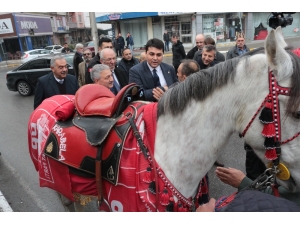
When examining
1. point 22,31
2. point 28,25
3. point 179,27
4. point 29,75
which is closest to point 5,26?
point 22,31

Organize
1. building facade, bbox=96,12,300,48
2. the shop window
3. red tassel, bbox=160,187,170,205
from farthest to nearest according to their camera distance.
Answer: the shop window < building facade, bbox=96,12,300,48 < red tassel, bbox=160,187,170,205

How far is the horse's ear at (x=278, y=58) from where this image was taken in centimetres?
111

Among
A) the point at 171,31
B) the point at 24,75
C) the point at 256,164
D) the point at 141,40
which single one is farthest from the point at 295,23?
the point at 256,164

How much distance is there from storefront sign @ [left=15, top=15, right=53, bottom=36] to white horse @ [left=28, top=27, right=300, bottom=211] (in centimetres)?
2613

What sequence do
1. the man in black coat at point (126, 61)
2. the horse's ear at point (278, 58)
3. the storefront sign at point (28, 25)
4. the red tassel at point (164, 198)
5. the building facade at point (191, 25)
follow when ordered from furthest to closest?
the storefront sign at point (28, 25) → the building facade at point (191, 25) → the man in black coat at point (126, 61) → the red tassel at point (164, 198) → the horse's ear at point (278, 58)

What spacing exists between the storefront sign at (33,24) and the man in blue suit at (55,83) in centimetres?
2335

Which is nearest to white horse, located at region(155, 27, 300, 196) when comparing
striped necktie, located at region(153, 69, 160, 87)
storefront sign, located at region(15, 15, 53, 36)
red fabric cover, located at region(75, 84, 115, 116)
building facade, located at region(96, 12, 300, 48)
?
red fabric cover, located at region(75, 84, 115, 116)

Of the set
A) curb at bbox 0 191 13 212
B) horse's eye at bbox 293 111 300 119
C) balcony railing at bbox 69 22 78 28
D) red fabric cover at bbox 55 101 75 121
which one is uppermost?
balcony railing at bbox 69 22 78 28

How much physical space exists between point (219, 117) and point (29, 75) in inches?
369

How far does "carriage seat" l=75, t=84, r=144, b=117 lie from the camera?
167cm

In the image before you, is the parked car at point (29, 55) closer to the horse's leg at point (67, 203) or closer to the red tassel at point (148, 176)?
the horse's leg at point (67, 203)

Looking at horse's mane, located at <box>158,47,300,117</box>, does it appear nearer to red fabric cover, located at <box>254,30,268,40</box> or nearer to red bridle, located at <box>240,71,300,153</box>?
red bridle, located at <box>240,71,300,153</box>

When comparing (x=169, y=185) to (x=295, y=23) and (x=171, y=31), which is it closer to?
(x=171, y=31)

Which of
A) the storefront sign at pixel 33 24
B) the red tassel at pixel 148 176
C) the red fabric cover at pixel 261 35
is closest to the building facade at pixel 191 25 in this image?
the red fabric cover at pixel 261 35
